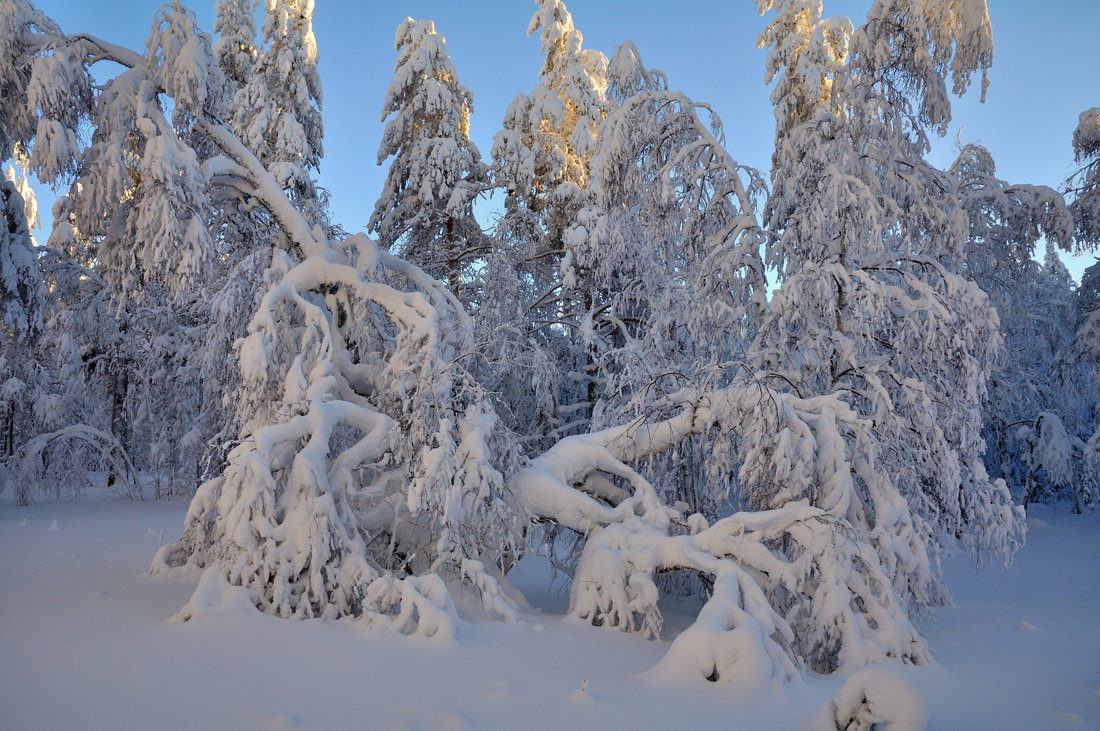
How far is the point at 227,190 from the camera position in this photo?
909cm

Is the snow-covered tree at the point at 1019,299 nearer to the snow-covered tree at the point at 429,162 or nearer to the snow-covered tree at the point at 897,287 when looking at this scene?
the snow-covered tree at the point at 897,287

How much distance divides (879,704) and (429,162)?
46.8 feet

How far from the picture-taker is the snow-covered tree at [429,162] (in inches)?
611

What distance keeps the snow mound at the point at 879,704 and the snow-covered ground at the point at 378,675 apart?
41cm

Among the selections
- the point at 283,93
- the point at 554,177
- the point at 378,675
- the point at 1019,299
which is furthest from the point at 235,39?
the point at 1019,299

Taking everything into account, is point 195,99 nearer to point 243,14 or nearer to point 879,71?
point 879,71

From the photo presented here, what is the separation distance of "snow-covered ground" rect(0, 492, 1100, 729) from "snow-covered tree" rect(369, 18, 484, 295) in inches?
413

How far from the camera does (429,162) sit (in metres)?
15.3

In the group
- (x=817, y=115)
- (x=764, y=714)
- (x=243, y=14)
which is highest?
(x=243, y=14)

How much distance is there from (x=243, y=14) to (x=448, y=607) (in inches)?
853

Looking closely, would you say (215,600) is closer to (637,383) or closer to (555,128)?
(637,383)

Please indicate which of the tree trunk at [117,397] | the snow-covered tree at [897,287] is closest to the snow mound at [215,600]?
the snow-covered tree at [897,287]

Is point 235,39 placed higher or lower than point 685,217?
higher

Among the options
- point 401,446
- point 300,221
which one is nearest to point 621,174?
point 300,221
